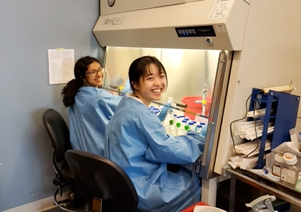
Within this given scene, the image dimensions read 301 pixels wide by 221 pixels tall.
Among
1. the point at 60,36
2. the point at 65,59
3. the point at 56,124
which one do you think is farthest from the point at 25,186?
the point at 60,36

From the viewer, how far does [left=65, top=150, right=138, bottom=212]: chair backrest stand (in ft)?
3.84

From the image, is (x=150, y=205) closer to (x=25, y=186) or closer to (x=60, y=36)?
(x=25, y=186)

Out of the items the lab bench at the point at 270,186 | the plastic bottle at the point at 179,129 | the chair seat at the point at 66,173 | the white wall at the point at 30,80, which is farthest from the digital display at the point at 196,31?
the chair seat at the point at 66,173

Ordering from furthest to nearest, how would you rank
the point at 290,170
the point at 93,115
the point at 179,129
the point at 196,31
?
1. the point at 93,115
2. the point at 179,129
3. the point at 196,31
4. the point at 290,170

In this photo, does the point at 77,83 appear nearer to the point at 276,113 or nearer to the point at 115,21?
the point at 115,21

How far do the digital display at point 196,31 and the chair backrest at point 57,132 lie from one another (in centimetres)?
101

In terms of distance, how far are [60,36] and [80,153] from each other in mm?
1114

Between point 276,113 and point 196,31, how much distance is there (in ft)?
1.70

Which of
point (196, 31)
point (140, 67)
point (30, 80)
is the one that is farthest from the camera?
point (30, 80)

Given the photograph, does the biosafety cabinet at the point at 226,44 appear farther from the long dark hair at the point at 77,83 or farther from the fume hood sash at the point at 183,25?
the long dark hair at the point at 77,83

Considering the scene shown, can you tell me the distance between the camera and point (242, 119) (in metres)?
1.34

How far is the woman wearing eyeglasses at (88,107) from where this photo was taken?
5.96ft

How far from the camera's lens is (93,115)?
1.83 m

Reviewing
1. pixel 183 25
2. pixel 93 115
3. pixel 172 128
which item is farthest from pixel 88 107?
pixel 183 25
